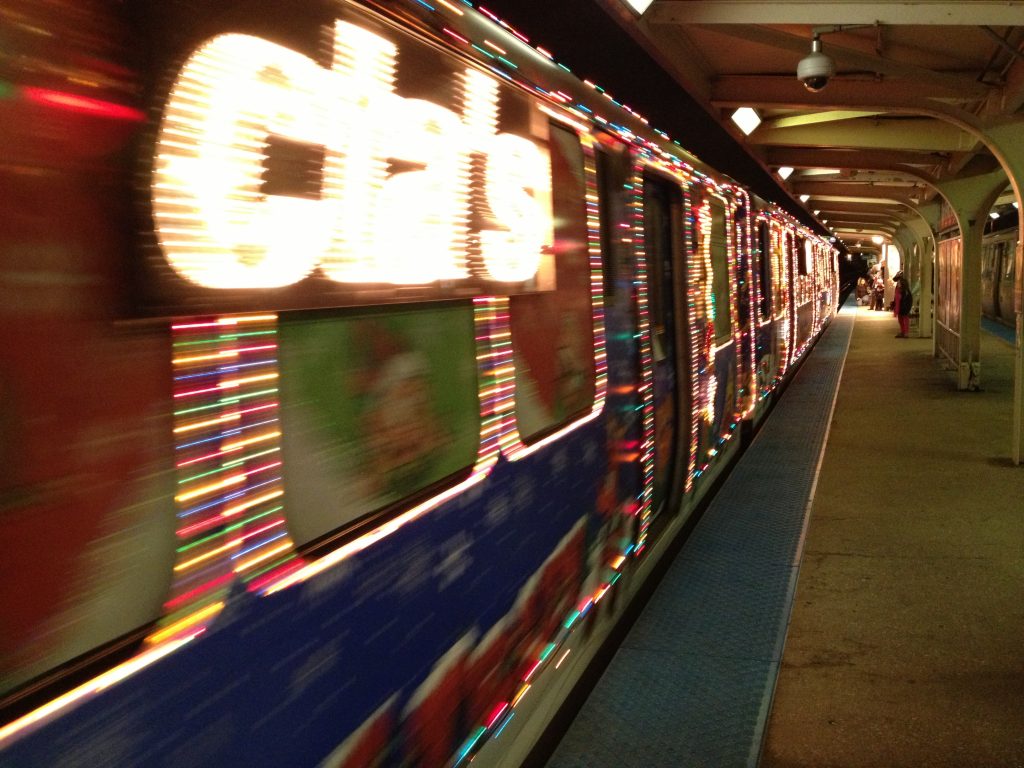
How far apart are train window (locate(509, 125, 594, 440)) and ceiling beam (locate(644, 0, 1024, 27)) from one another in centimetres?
252

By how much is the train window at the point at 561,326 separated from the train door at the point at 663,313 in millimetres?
1012

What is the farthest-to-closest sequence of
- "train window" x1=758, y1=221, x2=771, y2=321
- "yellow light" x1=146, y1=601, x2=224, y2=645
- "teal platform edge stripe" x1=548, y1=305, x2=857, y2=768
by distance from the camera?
"train window" x1=758, y1=221, x2=771, y2=321 < "teal platform edge stripe" x1=548, y1=305, x2=857, y2=768 < "yellow light" x1=146, y1=601, x2=224, y2=645

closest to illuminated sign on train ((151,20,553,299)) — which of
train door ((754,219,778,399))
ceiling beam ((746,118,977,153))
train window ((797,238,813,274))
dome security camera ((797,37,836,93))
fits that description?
dome security camera ((797,37,836,93))

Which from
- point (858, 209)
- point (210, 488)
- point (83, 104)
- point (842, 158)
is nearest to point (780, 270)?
point (842, 158)

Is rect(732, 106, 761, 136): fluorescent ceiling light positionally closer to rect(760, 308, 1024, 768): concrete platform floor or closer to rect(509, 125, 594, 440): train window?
rect(760, 308, 1024, 768): concrete platform floor

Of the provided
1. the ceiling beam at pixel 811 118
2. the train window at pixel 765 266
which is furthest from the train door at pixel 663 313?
the ceiling beam at pixel 811 118

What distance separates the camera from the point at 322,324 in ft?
4.72

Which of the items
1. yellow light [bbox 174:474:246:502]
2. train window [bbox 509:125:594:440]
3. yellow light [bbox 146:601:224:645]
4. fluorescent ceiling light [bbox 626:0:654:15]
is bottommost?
yellow light [bbox 146:601:224:645]

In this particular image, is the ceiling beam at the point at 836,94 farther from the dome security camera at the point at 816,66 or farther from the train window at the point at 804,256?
the train window at the point at 804,256

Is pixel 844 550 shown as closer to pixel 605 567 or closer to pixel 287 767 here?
pixel 605 567

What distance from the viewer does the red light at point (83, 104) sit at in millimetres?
932

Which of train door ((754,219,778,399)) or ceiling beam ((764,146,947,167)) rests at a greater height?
ceiling beam ((764,146,947,167))

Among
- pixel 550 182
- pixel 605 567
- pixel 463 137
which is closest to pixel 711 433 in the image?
pixel 605 567

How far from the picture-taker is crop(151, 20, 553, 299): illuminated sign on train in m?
1.14
